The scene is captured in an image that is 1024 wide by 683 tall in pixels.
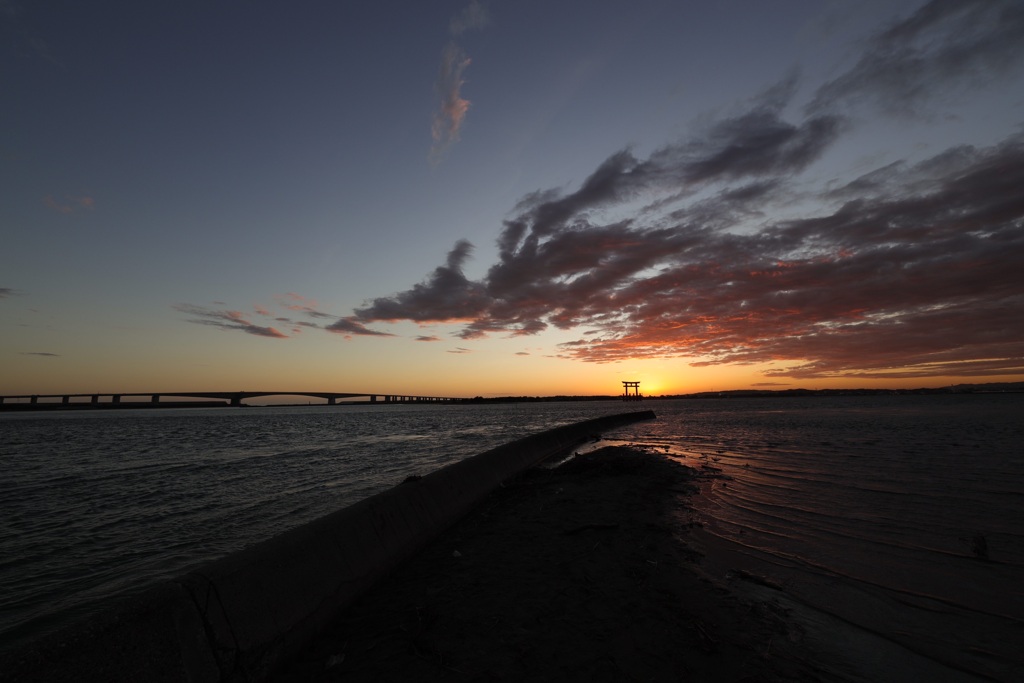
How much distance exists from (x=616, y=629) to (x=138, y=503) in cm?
1305

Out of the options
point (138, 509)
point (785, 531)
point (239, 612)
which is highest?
point (239, 612)

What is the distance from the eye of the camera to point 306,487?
1374cm

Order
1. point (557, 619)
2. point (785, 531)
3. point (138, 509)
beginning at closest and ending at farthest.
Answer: point (557, 619), point (785, 531), point (138, 509)

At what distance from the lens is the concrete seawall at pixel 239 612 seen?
3.09m

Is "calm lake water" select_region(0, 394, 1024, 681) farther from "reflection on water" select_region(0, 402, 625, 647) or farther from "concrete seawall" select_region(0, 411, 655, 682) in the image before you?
"concrete seawall" select_region(0, 411, 655, 682)

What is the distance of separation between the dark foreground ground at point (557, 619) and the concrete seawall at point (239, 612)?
28 centimetres

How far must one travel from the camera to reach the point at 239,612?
13.1 ft

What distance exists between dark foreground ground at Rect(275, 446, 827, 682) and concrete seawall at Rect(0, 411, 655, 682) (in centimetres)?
28

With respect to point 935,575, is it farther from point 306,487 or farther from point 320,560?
point 306,487

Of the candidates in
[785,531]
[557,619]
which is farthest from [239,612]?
[785,531]

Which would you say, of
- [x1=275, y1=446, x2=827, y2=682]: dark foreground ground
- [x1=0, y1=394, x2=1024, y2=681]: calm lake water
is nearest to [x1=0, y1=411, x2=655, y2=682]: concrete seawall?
[x1=275, y1=446, x2=827, y2=682]: dark foreground ground

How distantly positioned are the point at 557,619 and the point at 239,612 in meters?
3.13

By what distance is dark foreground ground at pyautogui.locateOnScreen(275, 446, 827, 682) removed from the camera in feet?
13.3

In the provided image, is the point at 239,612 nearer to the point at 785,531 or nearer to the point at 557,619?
the point at 557,619
